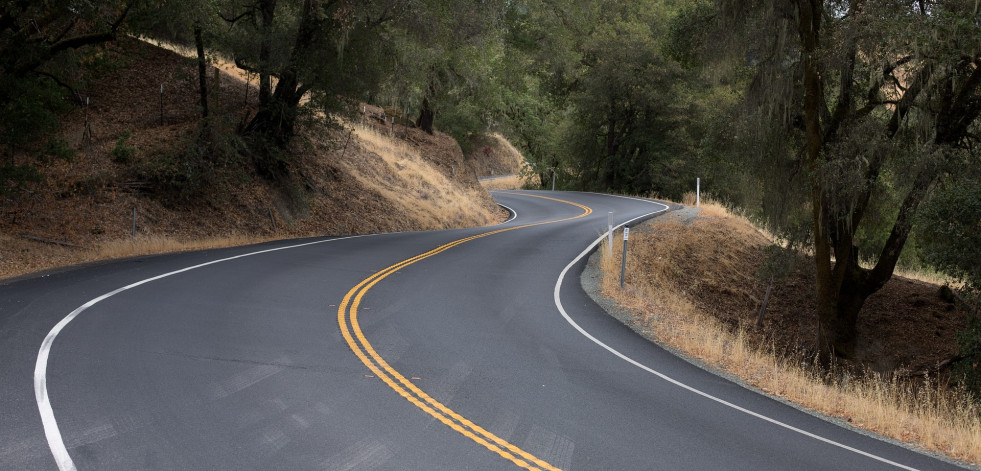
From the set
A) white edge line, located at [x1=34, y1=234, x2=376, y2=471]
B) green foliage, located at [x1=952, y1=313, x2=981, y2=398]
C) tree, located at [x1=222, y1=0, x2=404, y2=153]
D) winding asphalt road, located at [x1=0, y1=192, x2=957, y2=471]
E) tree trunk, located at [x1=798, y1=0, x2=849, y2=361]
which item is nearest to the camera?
white edge line, located at [x1=34, y1=234, x2=376, y2=471]

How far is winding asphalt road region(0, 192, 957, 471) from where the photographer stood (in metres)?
6.34

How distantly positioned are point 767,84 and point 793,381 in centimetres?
939

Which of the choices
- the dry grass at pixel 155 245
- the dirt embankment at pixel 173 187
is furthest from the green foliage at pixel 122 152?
the dry grass at pixel 155 245

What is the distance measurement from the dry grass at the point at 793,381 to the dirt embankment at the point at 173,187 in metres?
10.8

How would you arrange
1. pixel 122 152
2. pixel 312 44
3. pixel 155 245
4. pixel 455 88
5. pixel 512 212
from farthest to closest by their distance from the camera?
pixel 512 212
pixel 455 88
pixel 122 152
pixel 312 44
pixel 155 245

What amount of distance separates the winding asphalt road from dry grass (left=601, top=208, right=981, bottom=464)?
563 millimetres

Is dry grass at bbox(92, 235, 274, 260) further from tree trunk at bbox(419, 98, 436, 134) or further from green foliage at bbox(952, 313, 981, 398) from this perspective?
tree trunk at bbox(419, 98, 436, 134)

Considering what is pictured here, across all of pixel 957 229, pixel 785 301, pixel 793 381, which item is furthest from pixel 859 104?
pixel 793 381

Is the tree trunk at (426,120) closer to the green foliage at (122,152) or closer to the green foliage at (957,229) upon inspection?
the green foliage at (122,152)

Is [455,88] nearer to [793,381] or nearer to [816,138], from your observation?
[816,138]

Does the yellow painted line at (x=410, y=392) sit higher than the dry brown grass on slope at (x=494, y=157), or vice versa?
the yellow painted line at (x=410, y=392)

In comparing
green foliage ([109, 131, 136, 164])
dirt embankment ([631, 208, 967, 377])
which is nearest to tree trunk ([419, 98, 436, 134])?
dirt embankment ([631, 208, 967, 377])

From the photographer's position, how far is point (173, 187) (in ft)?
70.6

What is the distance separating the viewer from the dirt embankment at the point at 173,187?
1803 cm
